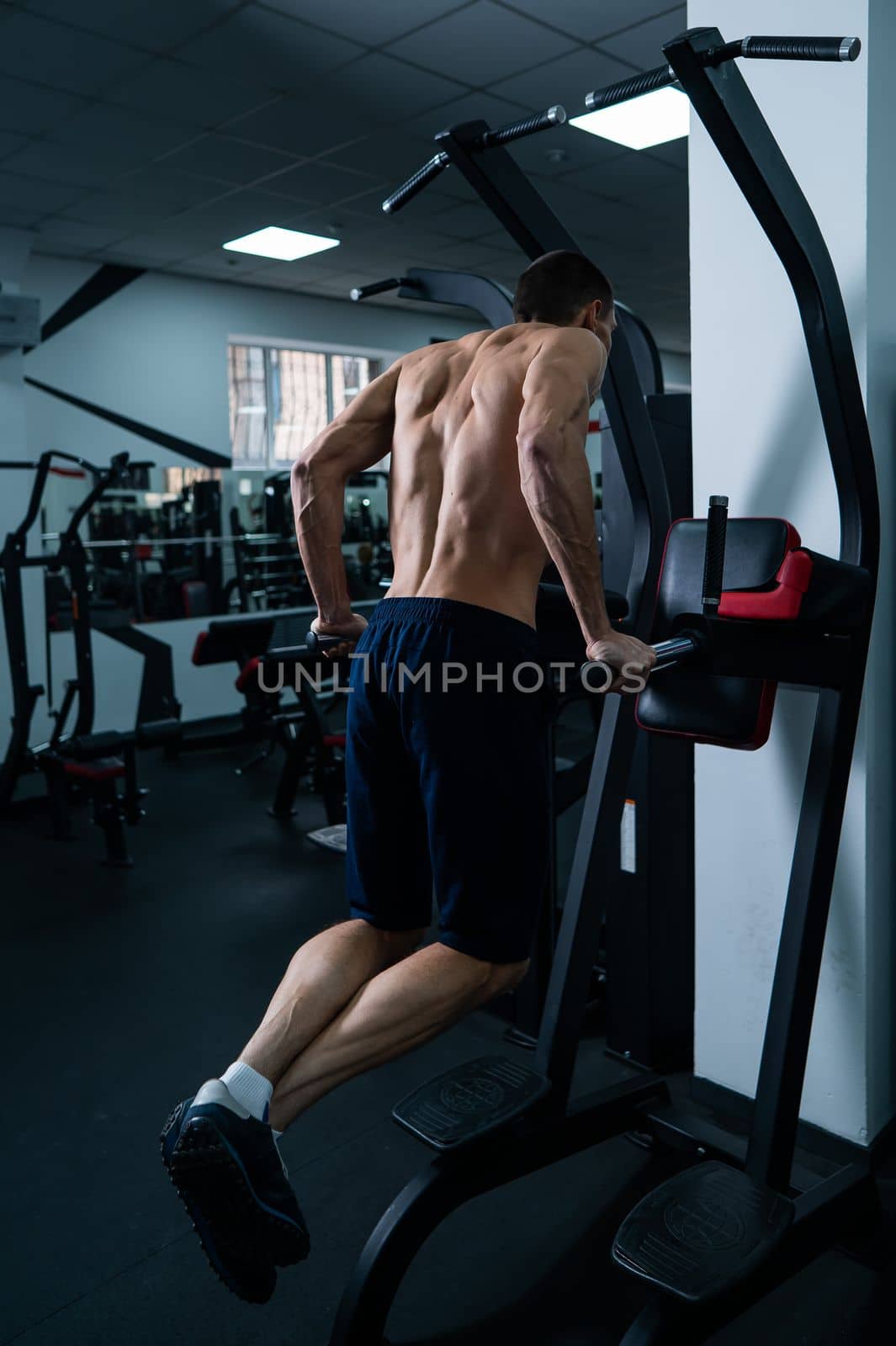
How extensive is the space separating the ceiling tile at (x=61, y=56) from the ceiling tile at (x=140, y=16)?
79 mm

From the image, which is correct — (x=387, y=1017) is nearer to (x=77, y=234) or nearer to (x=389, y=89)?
(x=389, y=89)

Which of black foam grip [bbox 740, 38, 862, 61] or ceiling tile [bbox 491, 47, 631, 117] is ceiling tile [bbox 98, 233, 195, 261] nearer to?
ceiling tile [bbox 491, 47, 631, 117]

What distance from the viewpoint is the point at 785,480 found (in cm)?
207

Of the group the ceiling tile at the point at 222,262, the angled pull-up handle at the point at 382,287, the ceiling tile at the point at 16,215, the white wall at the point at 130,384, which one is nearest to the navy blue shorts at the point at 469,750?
the angled pull-up handle at the point at 382,287

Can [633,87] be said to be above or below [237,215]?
below

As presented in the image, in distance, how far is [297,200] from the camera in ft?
18.0

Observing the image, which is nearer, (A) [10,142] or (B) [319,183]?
(A) [10,142]

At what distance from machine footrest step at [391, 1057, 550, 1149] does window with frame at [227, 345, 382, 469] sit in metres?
6.61

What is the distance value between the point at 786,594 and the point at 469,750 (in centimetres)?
57

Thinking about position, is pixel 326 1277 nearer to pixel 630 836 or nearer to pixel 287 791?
pixel 630 836

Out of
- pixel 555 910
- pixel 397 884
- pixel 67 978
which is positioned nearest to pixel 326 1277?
pixel 397 884

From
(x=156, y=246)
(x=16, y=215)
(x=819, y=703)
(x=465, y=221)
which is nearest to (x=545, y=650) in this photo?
(x=819, y=703)

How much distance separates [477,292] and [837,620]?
41.3 inches

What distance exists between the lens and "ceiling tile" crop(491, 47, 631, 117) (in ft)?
Result: 13.0
